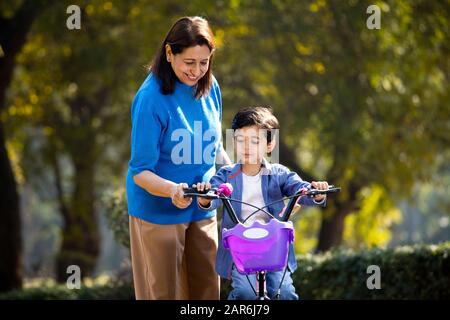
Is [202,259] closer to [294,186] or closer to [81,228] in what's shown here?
[294,186]

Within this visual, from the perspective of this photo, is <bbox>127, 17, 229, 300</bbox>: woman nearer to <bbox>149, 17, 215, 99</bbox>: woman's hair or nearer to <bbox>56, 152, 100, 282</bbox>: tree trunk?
<bbox>149, 17, 215, 99</bbox>: woman's hair

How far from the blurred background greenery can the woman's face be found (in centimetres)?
674

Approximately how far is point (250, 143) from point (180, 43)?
0.68 metres

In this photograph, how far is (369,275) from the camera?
304 inches

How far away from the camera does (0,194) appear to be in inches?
481

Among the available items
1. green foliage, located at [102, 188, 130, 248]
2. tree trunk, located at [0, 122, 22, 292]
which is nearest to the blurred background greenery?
tree trunk, located at [0, 122, 22, 292]

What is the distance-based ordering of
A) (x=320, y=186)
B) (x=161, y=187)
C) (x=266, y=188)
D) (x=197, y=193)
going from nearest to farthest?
(x=197, y=193) → (x=161, y=187) → (x=320, y=186) → (x=266, y=188)

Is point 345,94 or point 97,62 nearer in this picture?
point 345,94

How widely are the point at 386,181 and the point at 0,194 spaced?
6317 mm

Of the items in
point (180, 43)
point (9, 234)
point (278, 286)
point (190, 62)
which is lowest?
point (9, 234)

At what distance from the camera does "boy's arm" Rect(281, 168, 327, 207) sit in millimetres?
4434

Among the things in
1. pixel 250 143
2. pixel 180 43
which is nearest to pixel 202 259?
pixel 250 143
